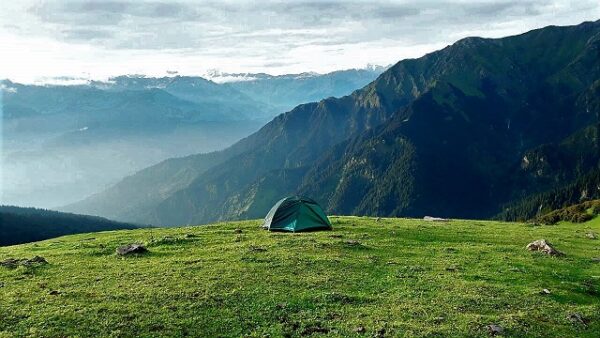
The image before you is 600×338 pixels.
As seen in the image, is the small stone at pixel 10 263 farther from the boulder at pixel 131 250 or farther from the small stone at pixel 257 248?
the small stone at pixel 257 248

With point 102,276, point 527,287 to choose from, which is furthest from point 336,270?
point 102,276

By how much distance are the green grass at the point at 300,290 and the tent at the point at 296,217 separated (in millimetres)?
5392

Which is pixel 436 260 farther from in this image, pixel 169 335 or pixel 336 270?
pixel 169 335

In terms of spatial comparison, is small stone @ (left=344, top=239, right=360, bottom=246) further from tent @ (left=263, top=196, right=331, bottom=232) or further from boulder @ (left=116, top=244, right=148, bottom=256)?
boulder @ (left=116, top=244, right=148, bottom=256)

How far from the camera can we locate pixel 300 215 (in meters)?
48.3

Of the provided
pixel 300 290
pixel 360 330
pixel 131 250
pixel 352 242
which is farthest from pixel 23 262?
pixel 360 330

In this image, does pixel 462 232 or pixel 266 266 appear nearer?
pixel 266 266

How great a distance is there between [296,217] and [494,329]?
26.6m

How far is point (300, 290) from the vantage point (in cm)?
2809

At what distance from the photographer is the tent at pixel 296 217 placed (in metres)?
47.9

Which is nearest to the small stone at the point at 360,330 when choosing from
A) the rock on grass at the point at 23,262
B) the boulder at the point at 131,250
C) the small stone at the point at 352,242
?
the small stone at the point at 352,242

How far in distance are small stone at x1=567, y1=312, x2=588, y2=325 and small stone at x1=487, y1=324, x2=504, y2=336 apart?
4.51 meters

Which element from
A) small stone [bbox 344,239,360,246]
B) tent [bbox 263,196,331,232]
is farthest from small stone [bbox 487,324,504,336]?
tent [bbox 263,196,331,232]

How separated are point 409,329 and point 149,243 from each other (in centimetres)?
2584
